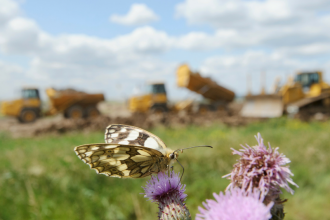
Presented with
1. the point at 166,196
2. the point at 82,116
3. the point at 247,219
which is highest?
the point at 247,219

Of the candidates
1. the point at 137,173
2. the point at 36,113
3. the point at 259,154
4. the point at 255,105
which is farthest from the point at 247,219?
the point at 36,113

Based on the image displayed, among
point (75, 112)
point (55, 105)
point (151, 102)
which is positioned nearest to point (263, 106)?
point (151, 102)

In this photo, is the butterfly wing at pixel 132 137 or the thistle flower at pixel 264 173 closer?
the thistle flower at pixel 264 173

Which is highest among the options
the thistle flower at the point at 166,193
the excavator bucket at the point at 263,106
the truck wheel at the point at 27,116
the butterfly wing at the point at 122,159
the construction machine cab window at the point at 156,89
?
the butterfly wing at the point at 122,159

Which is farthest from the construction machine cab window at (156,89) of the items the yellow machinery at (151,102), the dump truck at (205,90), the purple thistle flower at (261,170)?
the purple thistle flower at (261,170)

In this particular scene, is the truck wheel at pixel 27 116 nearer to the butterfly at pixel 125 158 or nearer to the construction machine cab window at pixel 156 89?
the construction machine cab window at pixel 156 89

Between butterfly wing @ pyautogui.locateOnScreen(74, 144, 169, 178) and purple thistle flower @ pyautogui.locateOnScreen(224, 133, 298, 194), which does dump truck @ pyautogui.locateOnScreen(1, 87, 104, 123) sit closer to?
butterfly wing @ pyautogui.locateOnScreen(74, 144, 169, 178)

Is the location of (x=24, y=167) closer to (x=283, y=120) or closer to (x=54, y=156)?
(x=54, y=156)
